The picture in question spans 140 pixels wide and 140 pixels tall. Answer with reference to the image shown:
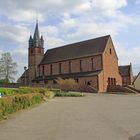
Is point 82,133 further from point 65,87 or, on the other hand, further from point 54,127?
point 65,87

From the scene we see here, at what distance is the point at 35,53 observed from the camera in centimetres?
8631

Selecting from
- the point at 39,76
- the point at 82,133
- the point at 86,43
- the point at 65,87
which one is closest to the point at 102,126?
the point at 82,133

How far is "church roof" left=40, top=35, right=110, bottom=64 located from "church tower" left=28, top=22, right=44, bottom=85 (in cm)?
180

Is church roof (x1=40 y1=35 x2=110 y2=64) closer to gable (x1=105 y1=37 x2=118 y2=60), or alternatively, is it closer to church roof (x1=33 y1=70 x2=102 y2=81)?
gable (x1=105 y1=37 x2=118 y2=60)

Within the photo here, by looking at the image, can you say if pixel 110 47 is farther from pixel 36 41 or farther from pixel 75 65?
pixel 36 41

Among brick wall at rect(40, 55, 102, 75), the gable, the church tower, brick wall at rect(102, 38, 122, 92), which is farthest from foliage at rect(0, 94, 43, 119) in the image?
the church tower

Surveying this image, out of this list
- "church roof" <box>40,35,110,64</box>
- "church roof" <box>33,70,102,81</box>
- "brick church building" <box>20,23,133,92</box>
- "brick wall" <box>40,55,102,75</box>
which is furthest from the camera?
"church roof" <box>40,35,110,64</box>

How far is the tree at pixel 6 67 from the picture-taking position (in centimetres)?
9214

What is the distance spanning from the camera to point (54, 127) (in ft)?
45.5

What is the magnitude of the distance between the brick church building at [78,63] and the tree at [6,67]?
468 cm

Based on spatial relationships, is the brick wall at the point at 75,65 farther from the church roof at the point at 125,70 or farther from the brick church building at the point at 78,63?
the church roof at the point at 125,70

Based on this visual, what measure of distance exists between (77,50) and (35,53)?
48.2 feet

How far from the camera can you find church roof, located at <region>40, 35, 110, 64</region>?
7088cm

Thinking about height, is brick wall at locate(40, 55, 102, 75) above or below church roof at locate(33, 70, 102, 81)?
above
